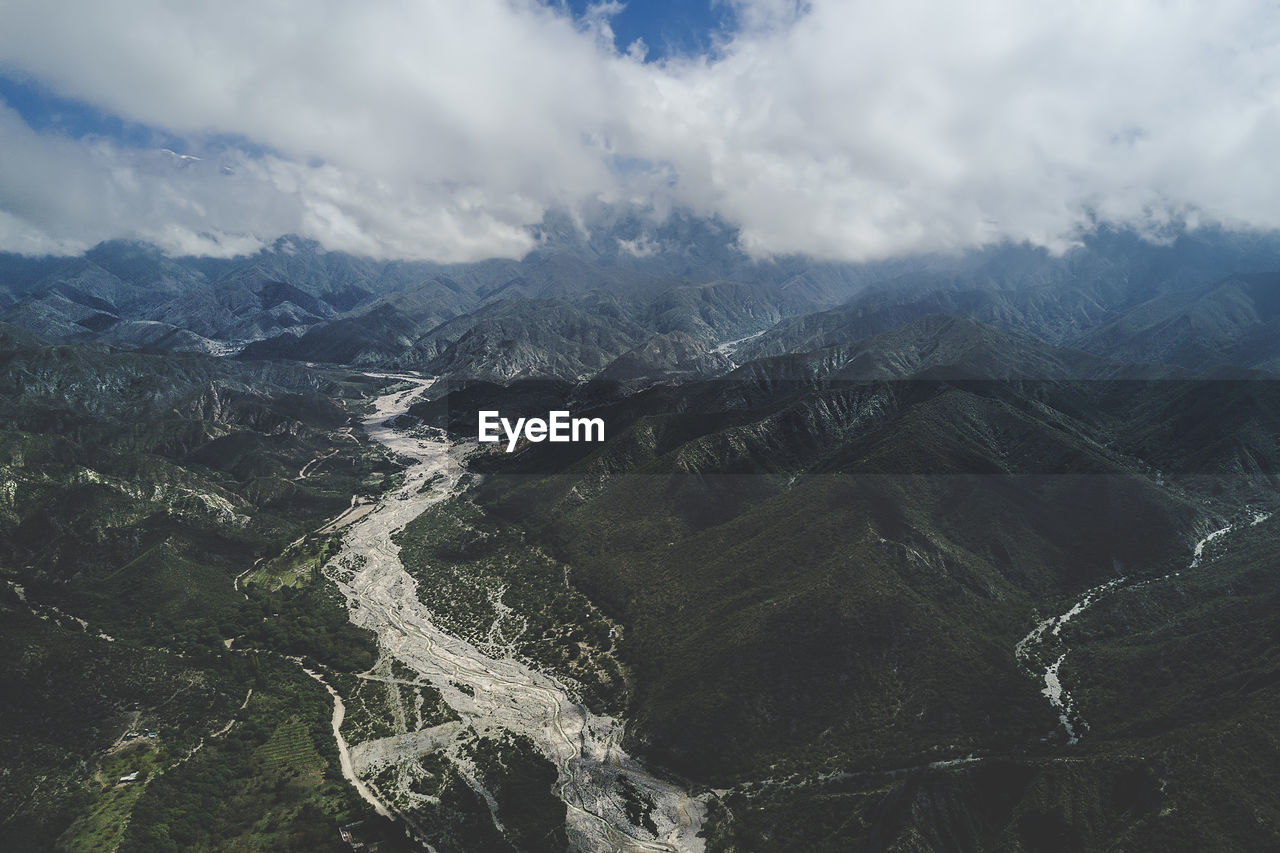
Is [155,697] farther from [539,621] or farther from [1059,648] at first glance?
[1059,648]

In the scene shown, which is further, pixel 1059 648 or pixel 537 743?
pixel 1059 648

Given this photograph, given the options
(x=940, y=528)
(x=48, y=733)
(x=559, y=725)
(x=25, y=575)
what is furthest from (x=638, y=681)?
(x=25, y=575)

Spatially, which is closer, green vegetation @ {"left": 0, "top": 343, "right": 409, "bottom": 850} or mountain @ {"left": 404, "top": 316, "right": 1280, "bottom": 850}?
mountain @ {"left": 404, "top": 316, "right": 1280, "bottom": 850}

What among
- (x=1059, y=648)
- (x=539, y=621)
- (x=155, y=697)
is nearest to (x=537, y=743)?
(x=539, y=621)

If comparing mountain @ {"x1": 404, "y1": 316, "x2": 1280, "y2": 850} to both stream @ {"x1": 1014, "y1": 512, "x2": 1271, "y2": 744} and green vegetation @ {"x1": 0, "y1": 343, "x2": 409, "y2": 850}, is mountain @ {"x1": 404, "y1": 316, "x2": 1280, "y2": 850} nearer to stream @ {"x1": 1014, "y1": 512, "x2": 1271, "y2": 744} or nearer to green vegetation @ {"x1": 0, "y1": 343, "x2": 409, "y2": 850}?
stream @ {"x1": 1014, "y1": 512, "x2": 1271, "y2": 744}

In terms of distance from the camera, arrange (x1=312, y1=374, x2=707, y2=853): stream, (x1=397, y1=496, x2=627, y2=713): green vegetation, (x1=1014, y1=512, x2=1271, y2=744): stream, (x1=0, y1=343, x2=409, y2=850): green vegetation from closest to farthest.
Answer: (x1=0, y1=343, x2=409, y2=850): green vegetation → (x1=312, y1=374, x2=707, y2=853): stream → (x1=1014, y1=512, x2=1271, y2=744): stream → (x1=397, y1=496, x2=627, y2=713): green vegetation

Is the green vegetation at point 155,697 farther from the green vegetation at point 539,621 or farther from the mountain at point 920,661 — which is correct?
the mountain at point 920,661

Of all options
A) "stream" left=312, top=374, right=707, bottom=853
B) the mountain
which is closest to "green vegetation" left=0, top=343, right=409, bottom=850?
"stream" left=312, top=374, right=707, bottom=853

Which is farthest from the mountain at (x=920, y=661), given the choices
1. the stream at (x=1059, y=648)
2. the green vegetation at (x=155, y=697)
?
the green vegetation at (x=155, y=697)

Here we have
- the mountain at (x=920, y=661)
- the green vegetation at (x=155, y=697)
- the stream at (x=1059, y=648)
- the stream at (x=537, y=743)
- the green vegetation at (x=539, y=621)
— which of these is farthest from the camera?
the green vegetation at (x=539, y=621)

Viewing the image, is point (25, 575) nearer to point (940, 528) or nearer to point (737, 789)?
point (737, 789)

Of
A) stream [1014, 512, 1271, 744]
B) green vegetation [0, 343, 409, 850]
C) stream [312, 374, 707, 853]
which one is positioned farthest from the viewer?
stream [1014, 512, 1271, 744]
